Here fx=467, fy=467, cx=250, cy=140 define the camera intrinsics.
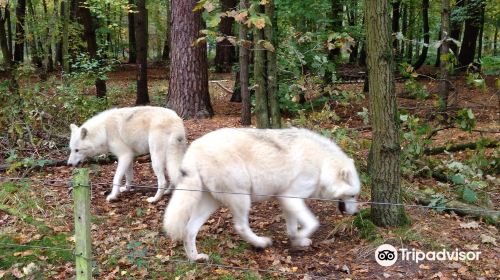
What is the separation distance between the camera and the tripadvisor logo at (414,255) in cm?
514

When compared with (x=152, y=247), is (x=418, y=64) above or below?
above

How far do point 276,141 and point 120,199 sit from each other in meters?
3.13

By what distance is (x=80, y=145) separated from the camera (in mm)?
7609

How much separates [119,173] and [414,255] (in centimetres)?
445

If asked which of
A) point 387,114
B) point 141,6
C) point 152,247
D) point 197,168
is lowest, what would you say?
point 152,247

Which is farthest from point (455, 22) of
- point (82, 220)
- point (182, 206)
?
point (82, 220)

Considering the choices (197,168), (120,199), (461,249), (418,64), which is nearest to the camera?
(197,168)

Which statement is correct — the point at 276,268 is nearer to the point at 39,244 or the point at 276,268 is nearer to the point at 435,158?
the point at 39,244

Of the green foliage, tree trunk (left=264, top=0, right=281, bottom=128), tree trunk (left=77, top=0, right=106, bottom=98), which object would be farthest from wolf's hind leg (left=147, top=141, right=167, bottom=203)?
tree trunk (left=77, top=0, right=106, bottom=98)

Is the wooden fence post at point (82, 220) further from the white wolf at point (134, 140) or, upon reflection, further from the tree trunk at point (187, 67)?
the tree trunk at point (187, 67)

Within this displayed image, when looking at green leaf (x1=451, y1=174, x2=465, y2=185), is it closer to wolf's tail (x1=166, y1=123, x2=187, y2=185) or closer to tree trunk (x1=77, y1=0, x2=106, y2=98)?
wolf's tail (x1=166, y1=123, x2=187, y2=185)

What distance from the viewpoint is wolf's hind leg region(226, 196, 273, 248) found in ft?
16.8

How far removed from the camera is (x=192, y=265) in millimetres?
5141

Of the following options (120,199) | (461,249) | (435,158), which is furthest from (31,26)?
(461,249)
